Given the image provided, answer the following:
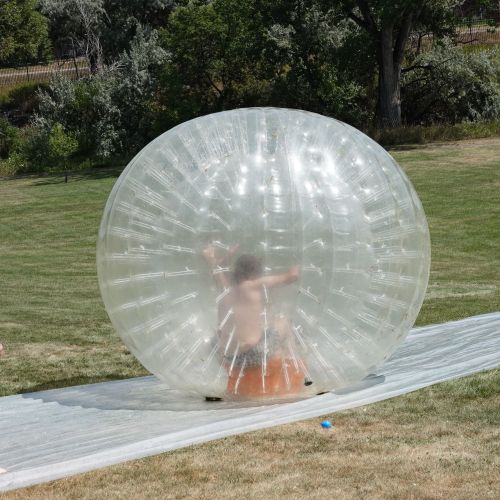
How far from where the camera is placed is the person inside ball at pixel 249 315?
5.43m

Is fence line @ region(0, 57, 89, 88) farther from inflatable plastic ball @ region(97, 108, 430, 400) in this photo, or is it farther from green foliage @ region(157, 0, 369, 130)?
inflatable plastic ball @ region(97, 108, 430, 400)

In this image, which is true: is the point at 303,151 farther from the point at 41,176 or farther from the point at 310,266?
the point at 41,176

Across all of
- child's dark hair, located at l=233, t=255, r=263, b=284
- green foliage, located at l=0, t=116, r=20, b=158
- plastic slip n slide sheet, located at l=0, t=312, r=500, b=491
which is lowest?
green foliage, located at l=0, t=116, r=20, b=158

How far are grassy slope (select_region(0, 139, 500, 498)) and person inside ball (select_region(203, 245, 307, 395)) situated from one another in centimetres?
45

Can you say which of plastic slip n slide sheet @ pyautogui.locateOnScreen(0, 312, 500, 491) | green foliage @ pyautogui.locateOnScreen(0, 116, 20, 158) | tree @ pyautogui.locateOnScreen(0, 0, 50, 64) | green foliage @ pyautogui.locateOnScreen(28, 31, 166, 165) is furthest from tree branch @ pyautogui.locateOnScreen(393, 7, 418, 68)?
plastic slip n slide sheet @ pyautogui.locateOnScreen(0, 312, 500, 491)

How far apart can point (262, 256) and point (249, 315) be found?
346mm

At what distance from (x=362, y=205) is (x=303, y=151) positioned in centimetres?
46

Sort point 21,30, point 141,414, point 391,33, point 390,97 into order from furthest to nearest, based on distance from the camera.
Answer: point 21,30, point 390,97, point 391,33, point 141,414

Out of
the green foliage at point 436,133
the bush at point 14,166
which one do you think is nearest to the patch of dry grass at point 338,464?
the green foliage at point 436,133

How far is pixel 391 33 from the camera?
33.4 meters

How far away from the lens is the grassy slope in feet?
15.5

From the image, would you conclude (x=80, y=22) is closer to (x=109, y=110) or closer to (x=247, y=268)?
(x=109, y=110)

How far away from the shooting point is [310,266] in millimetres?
5465

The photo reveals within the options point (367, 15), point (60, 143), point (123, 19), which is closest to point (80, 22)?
point (123, 19)
